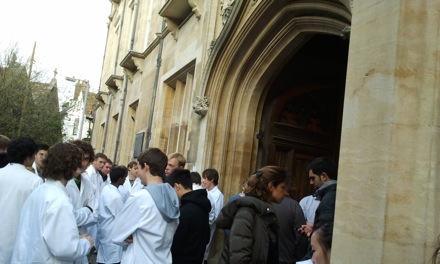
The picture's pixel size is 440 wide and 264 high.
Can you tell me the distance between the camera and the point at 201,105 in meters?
7.66

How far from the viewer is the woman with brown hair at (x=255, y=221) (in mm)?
3238

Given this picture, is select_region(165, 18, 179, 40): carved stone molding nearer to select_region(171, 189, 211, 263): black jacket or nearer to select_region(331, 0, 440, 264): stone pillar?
select_region(171, 189, 211, 263): black jacket

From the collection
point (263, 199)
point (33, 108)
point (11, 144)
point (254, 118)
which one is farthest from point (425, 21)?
point (33, 108)

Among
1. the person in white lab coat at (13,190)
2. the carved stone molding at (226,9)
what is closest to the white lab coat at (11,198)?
the person in white lab coat at (13,190)

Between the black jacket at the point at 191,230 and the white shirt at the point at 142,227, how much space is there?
55cm

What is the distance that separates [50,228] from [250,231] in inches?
56.1

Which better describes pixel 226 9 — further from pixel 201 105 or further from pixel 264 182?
pixel 264 182

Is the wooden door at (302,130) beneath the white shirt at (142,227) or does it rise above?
above

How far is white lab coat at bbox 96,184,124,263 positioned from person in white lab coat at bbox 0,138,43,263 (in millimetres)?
1746

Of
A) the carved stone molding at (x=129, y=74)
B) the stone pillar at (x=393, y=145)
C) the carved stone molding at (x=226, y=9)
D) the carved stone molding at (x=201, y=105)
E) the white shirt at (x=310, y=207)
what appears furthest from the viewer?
the carved stone molding at (x=129, y=74)

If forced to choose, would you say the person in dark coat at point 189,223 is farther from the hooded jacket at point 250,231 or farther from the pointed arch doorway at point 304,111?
the pointed arch doorway at point 304,111

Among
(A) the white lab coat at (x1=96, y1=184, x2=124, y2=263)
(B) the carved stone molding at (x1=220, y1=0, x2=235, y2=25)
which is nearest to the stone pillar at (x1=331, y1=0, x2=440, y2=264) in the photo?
(A) the white lab coat at (x1=96, y1=184, x2=124, y2=263)

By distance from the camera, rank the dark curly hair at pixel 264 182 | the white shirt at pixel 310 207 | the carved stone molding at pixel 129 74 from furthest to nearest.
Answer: the carved stone molding at pixel 129 74 < the white shirt at pixel 310 207 < the dark curly hair at pixel 264 182

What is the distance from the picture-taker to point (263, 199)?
3.50 meters
